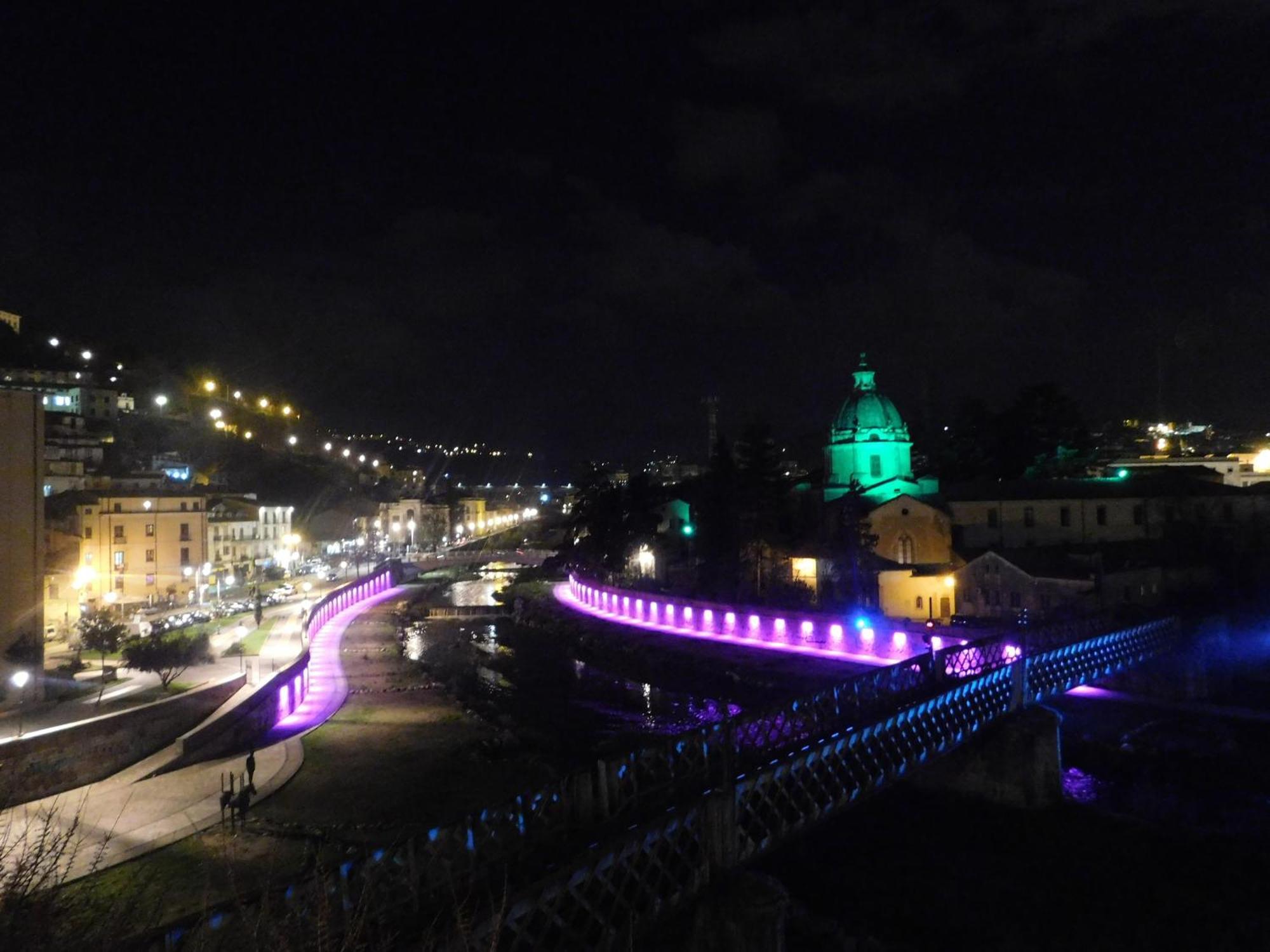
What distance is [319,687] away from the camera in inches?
1063

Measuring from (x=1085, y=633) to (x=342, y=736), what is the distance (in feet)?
62.7

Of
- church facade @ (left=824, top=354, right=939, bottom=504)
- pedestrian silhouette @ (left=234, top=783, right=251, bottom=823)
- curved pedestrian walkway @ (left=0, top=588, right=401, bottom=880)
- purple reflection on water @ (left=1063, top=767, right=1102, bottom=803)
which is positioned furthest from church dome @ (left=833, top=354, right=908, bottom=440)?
pedestrian silhouette @ (left=234, top=783, right=251, bottom=823)

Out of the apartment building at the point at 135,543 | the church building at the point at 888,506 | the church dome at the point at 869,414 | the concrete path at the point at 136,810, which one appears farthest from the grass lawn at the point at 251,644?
the church dome at the point at 869,414

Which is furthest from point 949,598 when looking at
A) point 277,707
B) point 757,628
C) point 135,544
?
point 135,544

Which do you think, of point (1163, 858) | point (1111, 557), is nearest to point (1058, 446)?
point (1111, 557)

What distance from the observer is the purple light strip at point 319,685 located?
22812mm

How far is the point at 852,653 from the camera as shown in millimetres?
26719

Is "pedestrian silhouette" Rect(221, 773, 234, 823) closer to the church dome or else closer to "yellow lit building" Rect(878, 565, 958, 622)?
"yellow lit building" Rect(878, 565, 958, 622)

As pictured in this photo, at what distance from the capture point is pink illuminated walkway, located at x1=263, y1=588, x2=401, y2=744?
2228 cm

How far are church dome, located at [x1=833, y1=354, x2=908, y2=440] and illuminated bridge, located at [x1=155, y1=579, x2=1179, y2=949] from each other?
29.1 meters

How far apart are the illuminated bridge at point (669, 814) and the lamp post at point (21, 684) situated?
1745cm

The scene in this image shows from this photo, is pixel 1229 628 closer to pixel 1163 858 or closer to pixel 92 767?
pixel 1163 858

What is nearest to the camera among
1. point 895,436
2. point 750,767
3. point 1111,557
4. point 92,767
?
point 750,767

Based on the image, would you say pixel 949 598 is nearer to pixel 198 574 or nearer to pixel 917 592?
pixel 917 592
